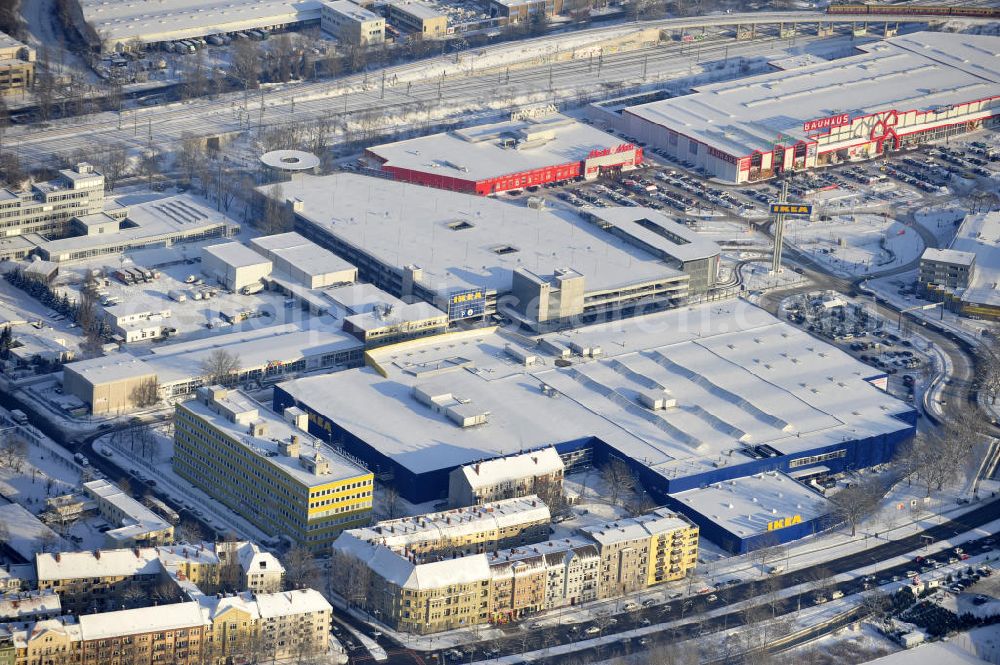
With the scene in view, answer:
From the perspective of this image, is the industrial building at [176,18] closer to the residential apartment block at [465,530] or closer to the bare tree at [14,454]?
the bare tree at [14,454]

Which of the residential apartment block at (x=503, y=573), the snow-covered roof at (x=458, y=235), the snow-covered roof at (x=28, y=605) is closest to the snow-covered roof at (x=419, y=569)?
the residential apartment block at (x=503, y=573)

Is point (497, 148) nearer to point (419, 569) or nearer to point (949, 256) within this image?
point (949, 256)

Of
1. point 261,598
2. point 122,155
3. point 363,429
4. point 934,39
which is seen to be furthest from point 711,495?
point 934,39

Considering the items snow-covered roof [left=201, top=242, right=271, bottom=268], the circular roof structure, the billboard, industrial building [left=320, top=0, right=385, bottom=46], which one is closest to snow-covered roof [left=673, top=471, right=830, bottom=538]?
the billboard

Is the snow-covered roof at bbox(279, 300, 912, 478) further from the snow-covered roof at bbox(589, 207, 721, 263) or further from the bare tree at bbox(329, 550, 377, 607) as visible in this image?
the bare tree at bbox(329, 550, 377, 607)

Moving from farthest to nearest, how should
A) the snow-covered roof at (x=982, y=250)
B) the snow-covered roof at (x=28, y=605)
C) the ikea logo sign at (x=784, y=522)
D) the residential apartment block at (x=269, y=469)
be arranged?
1. the snow-covered roof at (x=982, y=250)
2. the ikea logo sign at (x=784, y=522)
3. the residential apartment block at (x=269, y=469)
4. the snow-covered roof at (x=28, y=605)

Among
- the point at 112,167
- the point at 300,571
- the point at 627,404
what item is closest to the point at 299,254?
the point at 112,167
